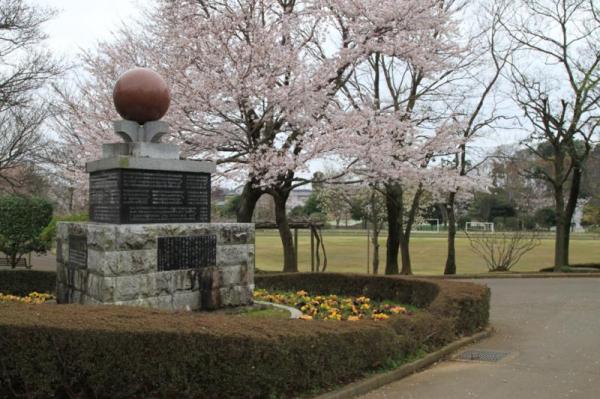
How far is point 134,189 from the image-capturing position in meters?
7.50

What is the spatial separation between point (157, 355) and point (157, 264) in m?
2.76

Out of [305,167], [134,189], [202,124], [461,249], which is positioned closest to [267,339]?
[134,189]

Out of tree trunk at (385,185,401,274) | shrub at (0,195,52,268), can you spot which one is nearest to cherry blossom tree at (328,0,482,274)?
tree trunk at (385,185,401,274)

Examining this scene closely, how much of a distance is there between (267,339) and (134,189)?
330 cm

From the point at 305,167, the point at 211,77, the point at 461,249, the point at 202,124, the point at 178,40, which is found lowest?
the point at 461,249

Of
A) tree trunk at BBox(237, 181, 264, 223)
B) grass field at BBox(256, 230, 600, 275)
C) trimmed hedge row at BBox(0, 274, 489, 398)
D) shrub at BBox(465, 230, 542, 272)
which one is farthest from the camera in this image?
grass field at BBox(256, 230, 600, 275)

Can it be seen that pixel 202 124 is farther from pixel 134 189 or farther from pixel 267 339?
pixel 267 339

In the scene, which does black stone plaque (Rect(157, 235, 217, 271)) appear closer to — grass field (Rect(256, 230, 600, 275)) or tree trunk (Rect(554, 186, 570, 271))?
tree trunk (Rect(554, 186, 570, 271))

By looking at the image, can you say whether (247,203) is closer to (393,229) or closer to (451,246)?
(393,229)

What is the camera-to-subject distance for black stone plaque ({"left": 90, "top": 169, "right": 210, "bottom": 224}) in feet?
24.4

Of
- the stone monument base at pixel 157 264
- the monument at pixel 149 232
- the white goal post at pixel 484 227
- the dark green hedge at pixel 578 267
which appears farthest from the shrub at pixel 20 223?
the white goal post at pixel 484 227

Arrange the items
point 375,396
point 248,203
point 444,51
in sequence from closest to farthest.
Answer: point 375,396, point 248,203, point 444,51

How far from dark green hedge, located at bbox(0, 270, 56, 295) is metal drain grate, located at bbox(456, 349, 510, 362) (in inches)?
331

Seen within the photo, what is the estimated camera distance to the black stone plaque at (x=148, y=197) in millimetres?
7441
